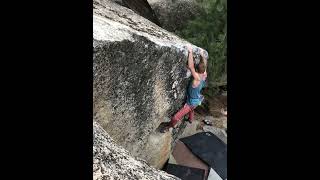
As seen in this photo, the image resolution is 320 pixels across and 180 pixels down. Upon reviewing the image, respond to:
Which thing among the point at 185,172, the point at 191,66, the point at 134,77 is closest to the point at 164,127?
the point at 185,172

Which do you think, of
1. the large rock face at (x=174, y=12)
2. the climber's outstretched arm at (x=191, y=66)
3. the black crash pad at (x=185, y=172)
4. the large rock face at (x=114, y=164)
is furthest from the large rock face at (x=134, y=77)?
the large rock face at (x=174, y=12)

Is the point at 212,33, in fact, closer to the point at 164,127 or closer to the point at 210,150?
the point at 210,150

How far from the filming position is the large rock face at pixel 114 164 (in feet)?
10.8

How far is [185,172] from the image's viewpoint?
7.80 meters

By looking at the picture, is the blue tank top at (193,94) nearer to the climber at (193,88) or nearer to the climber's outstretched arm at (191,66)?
the climber at (193,88)

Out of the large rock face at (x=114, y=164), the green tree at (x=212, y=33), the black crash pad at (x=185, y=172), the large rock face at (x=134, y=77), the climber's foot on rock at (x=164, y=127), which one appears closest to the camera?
the large rock face at (x=114, y=164)

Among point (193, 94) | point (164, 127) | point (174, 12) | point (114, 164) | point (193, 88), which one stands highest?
point (174, 12)

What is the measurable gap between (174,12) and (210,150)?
207 inches

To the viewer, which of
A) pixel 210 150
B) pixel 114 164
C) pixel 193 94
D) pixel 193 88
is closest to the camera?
pixel 114 164

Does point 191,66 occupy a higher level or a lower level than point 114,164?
higher

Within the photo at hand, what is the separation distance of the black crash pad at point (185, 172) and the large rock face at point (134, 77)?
58 cm
